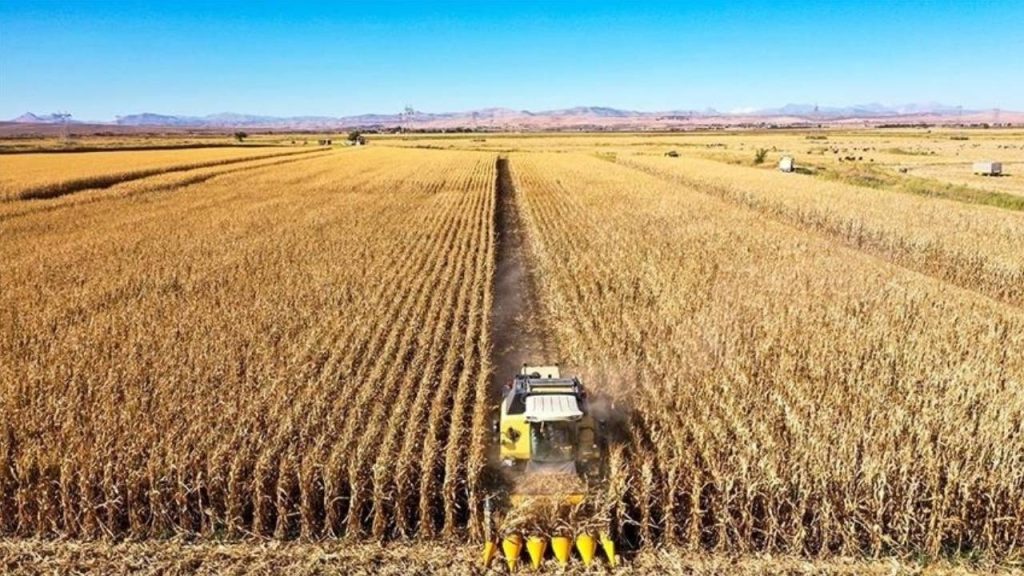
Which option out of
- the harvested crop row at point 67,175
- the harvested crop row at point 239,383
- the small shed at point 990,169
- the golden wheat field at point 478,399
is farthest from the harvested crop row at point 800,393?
the small shed at point 990,169

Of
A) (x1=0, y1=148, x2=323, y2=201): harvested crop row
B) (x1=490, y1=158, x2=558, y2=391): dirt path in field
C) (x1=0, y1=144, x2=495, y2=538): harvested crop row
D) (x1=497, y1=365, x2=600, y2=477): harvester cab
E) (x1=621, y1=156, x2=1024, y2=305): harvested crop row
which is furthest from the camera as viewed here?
(x1=0, y1=148, x2=323, y2=201): harvested crop row

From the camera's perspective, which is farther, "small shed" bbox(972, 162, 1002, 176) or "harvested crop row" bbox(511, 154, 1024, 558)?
"small shed" bbox(972, 162, 1002, 176)

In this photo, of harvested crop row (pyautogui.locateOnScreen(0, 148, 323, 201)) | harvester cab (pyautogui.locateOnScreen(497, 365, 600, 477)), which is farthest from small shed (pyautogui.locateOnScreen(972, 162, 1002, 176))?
harvested crop row (pyautogui.locateOnScreen(0, 148, 323, 201))

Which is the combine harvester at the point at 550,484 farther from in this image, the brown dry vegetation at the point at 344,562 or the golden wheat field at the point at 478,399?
the brown dry vegetation at the point at 344,562

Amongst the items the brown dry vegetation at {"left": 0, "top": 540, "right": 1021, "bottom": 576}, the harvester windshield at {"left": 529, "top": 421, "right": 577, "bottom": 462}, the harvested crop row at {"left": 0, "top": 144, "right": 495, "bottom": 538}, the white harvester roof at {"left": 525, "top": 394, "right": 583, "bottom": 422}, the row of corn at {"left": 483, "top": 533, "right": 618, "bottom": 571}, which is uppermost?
the white harvester roof at {"left": 525, "top": 394, "right": 583, "bottom": 422}

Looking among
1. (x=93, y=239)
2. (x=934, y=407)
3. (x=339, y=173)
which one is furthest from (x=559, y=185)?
(x=934, y=407)

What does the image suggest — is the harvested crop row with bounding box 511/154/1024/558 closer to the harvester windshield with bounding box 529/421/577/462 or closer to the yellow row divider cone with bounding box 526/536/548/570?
the harvester windshield with bounding box 529/421/577/462
